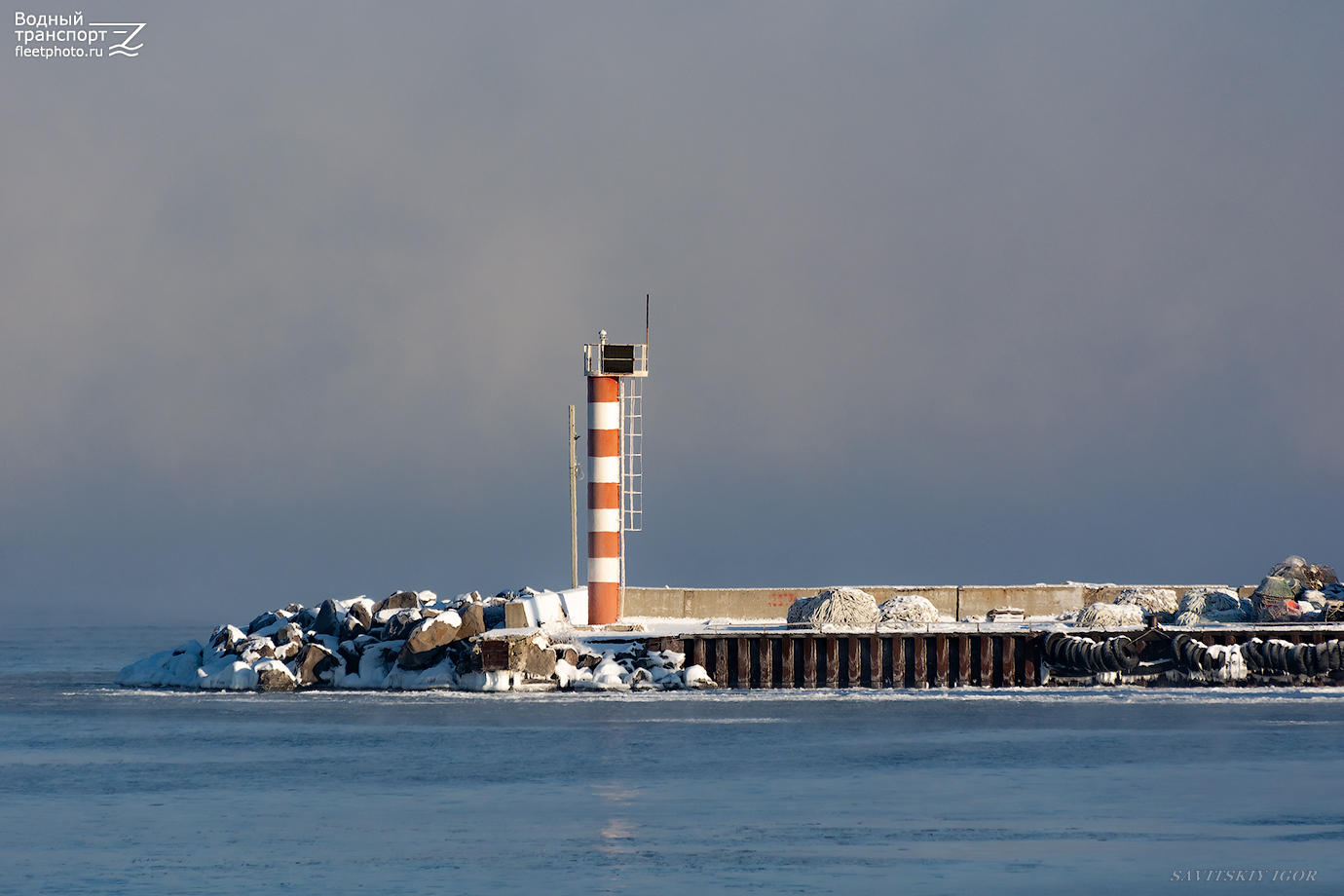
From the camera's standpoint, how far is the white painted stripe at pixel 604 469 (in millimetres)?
30984

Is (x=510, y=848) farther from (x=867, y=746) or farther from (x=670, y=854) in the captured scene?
(x=867, y=746)

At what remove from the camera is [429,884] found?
594 inches

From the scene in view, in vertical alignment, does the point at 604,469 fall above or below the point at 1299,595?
above

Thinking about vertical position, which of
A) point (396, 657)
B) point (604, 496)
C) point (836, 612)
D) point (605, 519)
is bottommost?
point (396, 657)

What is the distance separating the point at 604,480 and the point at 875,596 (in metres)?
7.75

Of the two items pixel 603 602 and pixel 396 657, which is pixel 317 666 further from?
pixel 603 602

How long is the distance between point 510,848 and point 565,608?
16.5 metres

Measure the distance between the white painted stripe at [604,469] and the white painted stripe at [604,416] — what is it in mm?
597

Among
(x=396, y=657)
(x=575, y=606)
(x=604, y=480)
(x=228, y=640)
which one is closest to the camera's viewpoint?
(x=604, y=480)

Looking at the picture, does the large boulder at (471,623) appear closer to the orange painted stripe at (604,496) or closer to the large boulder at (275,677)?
the orange painted stripe at (604,496)

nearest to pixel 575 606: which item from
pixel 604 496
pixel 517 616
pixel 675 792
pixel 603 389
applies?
pixel 517 616

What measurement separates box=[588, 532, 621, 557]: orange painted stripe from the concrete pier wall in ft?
10.7

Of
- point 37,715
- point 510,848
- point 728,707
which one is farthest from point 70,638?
point 510,848

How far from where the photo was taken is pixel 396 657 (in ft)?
108
